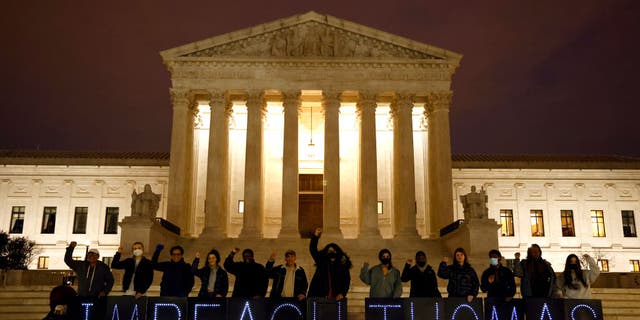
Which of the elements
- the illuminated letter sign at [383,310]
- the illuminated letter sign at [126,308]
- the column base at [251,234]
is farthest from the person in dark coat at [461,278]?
the column base at [251,234]

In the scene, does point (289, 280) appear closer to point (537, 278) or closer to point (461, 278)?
point (461, 278)

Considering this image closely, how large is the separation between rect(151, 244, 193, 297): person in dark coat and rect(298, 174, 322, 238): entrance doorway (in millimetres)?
30046

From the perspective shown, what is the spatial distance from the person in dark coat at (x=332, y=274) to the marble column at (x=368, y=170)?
2472cm

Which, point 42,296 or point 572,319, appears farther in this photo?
point 42,296

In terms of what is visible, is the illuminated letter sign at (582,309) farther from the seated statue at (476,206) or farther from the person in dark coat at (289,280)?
the seated statue at (476,206)

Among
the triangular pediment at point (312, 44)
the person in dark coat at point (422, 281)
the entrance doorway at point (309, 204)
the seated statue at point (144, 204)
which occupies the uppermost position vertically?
the triangular pediment at point (312, 44)

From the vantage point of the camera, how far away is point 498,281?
1556 centimetres

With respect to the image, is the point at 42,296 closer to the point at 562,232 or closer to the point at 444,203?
the point at 444,203

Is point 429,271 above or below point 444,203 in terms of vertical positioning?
below

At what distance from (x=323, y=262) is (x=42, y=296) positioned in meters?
14.1

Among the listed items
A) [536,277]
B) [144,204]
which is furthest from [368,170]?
[536,277]

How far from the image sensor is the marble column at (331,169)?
132 feet

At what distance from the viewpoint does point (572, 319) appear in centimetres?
1390

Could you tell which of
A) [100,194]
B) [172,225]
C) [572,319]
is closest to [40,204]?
[100,194]
